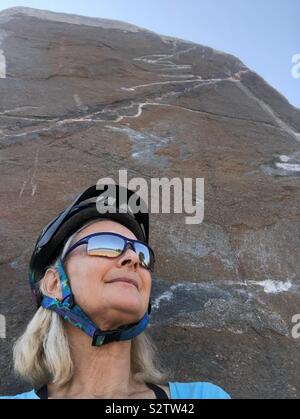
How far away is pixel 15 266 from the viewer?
377 cm

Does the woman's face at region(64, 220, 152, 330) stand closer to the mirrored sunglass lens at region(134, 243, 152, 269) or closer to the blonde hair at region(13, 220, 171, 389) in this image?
the mirrored sunglass lens at region(134, 243, 152, 269)

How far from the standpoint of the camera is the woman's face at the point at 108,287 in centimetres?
258

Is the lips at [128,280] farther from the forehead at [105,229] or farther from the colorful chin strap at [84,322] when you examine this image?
the forehead at [105,229]

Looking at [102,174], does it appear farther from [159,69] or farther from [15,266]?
[159,69]

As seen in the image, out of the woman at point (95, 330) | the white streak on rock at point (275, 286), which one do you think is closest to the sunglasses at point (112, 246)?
the woman at point (95, 330)

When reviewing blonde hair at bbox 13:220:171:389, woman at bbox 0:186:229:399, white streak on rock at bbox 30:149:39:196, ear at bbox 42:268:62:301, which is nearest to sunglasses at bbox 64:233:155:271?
woman at bbox 0:186:229:399

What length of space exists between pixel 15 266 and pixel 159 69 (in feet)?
17.6

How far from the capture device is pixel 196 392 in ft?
8.59

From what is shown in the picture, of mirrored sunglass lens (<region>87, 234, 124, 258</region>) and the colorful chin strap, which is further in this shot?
mirrored sunglass lens (<region>87, 234, 124, 258</region>)

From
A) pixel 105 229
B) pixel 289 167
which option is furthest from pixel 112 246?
pixel 289 167

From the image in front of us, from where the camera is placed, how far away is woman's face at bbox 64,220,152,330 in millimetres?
2584

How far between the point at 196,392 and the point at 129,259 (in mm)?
753

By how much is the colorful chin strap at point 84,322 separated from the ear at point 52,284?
0.03 metres
